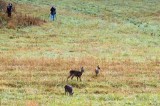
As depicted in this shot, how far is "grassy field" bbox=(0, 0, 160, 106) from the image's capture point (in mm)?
20547

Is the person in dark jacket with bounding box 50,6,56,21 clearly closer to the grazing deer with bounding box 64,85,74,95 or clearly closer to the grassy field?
the grassy field

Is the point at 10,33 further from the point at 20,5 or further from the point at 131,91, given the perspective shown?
the point at 131,91

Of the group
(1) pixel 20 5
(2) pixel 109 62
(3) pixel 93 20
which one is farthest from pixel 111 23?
(2) pixel 109 62

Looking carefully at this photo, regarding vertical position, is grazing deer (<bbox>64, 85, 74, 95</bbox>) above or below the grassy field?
above

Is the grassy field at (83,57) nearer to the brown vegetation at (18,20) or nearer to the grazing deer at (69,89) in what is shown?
the grazing deer at (69,89)

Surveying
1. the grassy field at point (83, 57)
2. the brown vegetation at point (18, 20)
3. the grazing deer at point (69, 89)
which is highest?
the brown vegetation at point (18, 20)

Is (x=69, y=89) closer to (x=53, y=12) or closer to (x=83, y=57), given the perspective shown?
(x=83, y=57)

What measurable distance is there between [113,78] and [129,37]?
750 inches

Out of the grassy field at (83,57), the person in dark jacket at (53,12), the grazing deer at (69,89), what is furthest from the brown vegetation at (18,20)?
the grazing deer at (69,89)

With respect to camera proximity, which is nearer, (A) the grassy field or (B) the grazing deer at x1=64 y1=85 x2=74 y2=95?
(B) the grazing deer at x1=64 y1=85 x2=74 y2=95

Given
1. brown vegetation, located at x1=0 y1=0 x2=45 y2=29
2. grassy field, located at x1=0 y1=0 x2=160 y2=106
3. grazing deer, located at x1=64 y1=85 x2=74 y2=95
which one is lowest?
grassy field, located at x1=0 y1=0 x2=160 y2=106

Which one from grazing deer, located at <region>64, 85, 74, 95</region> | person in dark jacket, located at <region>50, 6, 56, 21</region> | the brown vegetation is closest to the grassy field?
grazing deer, located at <region>64, 85, 74, 95</region>

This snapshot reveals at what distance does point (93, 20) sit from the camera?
5431 cm

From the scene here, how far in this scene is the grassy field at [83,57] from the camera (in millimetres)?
20547
